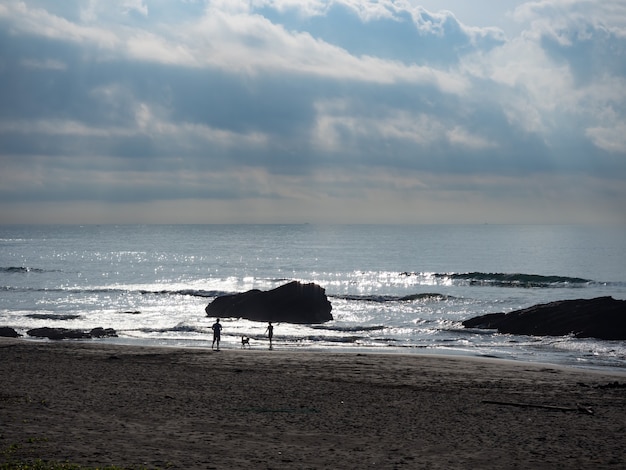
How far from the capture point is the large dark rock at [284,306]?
2077 inches

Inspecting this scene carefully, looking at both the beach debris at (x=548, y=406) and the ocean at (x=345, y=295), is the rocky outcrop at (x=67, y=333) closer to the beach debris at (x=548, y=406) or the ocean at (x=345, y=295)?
the ocean at (x=345, y=295)

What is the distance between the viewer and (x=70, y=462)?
14.3 metres

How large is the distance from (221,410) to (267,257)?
13675 cm

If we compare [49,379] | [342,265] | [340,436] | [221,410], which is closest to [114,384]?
[49,379]

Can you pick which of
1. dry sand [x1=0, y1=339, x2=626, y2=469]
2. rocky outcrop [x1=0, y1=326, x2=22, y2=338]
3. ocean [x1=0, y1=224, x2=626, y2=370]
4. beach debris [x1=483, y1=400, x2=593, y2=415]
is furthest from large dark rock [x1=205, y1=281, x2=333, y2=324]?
beach debris [x1=483, y1=400, x2=593, y2=415]

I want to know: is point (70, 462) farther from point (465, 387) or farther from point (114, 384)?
point (465, 387)

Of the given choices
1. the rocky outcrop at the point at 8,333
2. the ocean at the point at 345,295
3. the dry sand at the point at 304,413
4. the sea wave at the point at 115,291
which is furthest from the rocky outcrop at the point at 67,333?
the sea wave at the point at 115,291

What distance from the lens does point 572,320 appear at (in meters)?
43.5

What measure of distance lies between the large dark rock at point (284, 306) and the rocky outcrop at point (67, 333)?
12.1 m

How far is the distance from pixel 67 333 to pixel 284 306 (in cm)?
1645

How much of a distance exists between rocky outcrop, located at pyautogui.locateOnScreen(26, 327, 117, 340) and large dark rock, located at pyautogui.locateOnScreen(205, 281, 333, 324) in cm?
1209

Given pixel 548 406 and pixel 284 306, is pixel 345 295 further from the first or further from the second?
pixel 548 406

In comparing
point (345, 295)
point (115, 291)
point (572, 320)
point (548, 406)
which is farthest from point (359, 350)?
point (115, 291)

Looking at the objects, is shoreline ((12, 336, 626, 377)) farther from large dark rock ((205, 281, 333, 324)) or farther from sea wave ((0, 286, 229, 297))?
sea wave ((0, 286, 229, 297))
